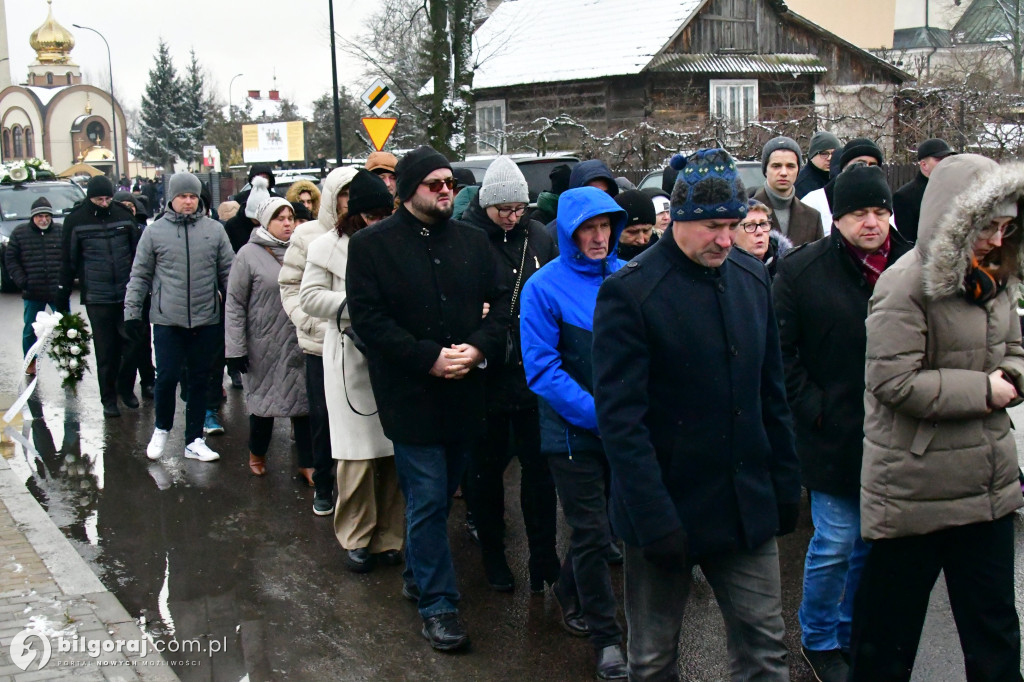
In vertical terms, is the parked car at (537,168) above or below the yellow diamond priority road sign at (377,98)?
below

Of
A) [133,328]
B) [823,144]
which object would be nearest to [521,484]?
[133,328]

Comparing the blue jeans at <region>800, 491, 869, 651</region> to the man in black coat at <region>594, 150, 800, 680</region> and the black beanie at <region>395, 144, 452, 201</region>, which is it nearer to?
the man in black coat at <region>594, 150, 800, 680</region>

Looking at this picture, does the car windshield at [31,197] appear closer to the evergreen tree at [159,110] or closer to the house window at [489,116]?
the house window at [489,116]

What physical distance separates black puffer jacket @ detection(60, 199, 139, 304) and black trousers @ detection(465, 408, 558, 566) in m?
5.29

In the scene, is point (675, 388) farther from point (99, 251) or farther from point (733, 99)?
point (733, 99)

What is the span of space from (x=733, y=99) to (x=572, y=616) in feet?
96.4

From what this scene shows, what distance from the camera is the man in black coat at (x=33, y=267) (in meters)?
11.7

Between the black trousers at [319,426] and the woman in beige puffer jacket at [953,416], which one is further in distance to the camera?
the black trousers at [319,426]

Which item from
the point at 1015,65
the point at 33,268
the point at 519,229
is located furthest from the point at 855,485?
the point at 1015,65

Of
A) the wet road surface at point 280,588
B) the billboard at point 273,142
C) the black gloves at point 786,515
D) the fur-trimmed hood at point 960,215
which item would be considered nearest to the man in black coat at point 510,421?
the wet road surface at point 280,588

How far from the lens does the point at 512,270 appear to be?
233 inches

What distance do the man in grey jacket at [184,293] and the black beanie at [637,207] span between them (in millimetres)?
3750

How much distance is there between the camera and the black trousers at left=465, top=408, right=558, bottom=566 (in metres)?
5.63

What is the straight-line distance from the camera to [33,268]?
11773 mm
